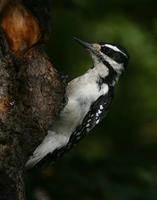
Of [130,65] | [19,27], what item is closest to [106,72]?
[19,27]

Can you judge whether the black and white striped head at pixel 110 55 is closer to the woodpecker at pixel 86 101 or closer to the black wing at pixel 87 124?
the woodpecker at pixel 86 101

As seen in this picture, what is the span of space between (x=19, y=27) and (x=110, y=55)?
137 cm

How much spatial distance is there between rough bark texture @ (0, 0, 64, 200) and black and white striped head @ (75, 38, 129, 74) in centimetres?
72

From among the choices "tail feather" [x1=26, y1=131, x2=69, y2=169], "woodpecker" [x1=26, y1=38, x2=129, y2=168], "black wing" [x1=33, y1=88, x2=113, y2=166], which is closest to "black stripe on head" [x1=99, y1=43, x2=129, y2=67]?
"woodpecker" [x1=26, y1=38, x2=129, y2=168]

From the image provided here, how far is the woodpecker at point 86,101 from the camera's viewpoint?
329 inches

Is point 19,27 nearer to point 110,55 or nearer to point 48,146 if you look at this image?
point 48,146

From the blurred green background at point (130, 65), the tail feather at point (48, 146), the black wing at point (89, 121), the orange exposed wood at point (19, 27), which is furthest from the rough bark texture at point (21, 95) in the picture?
the blurred green background at point (130, 65)

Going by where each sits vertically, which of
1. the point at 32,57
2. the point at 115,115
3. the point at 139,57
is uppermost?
the point at 32,57

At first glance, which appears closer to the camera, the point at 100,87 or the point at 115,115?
the point at 100,87

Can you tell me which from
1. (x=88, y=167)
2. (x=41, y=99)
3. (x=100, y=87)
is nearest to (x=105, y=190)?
(x=88, y=167)

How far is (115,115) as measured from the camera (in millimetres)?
10469

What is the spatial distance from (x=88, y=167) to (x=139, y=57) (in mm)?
1887

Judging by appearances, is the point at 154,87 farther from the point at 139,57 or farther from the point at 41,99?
the point at 41,99

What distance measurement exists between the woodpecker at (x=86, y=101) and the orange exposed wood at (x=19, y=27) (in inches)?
35.0
